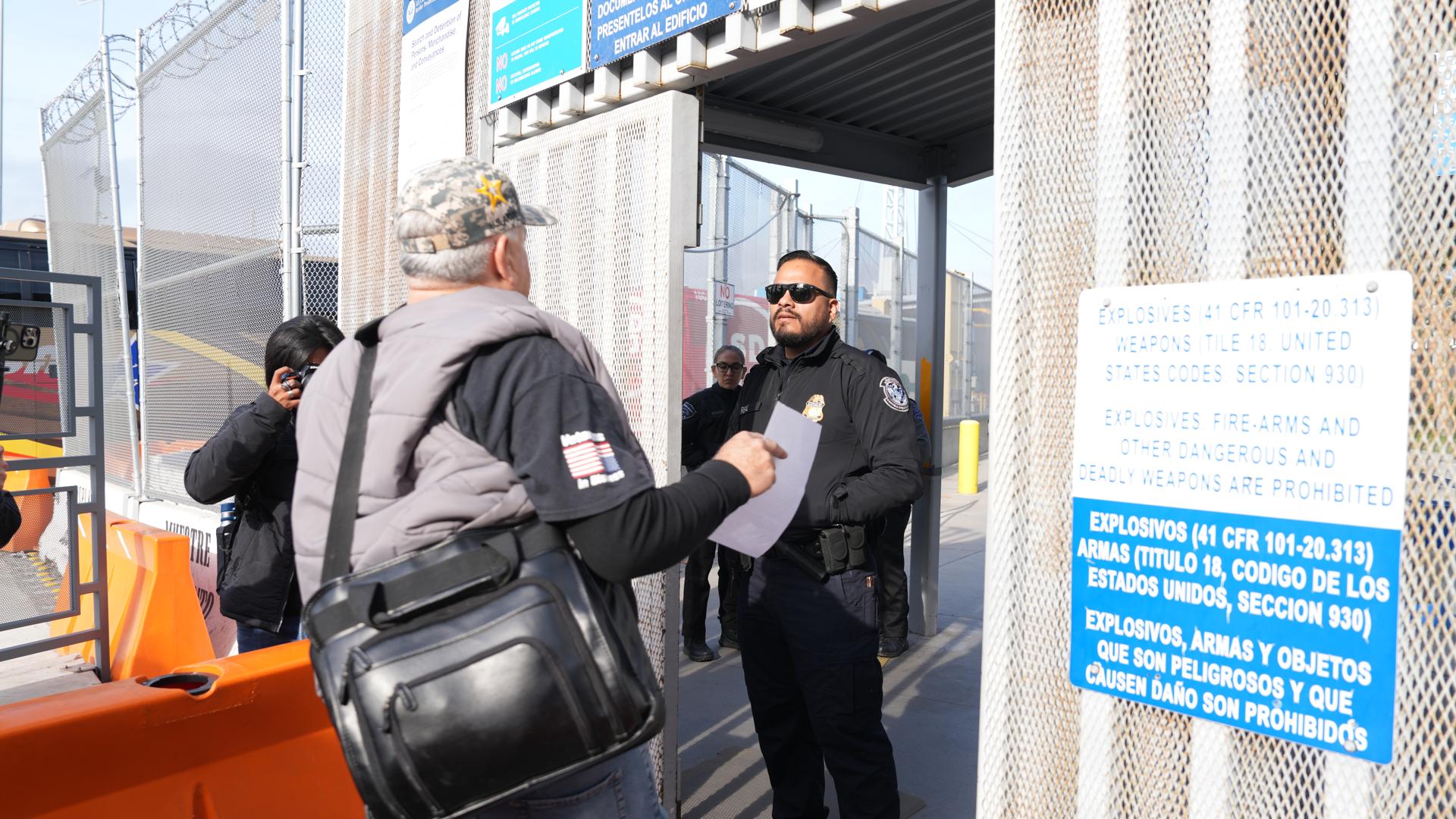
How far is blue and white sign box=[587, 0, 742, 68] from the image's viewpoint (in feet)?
10.2

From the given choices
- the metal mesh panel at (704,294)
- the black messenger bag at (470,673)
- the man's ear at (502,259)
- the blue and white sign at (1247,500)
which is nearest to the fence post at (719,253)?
the metal mesh panel at (704,294)

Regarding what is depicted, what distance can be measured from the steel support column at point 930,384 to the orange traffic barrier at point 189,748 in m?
3.87

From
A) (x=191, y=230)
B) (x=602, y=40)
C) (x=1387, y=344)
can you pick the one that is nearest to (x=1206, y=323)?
(x=1387, y=344)

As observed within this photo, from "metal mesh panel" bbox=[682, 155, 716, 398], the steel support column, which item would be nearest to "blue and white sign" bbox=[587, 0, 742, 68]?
the steel support column

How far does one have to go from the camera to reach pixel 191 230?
7.31 meters

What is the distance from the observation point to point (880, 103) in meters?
5.23

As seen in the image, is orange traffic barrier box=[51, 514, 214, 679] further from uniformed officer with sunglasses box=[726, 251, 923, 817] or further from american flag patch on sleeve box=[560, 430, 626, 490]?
american flag patch on sleeve box=[560, 430, 626, 490]

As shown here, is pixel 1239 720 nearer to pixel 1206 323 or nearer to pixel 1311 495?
pixel 1311 495

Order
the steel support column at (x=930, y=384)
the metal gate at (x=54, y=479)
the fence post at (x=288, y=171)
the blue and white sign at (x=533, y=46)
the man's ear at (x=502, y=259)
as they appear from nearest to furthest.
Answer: the man's ear at (x=502, y=259)
the blue and white sign at (x=533, y=46)
the metal gate at (x=54, y=479)
the fence post at (x=288, y=171)
the steel support column at (x=930, y=384)

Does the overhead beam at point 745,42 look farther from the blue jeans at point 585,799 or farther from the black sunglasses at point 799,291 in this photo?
the blue jeans at point 585,799

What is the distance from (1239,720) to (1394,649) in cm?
33

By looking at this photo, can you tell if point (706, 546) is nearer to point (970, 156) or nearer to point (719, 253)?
point (970, 156)

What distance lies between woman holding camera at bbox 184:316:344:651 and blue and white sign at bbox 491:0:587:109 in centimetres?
124

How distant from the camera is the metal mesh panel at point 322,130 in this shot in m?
5.43
